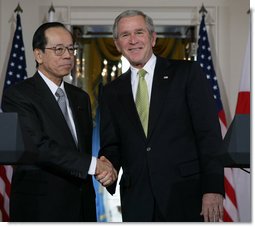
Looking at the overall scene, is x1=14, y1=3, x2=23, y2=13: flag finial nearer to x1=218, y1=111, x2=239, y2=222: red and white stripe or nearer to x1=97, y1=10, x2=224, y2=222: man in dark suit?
x1=218, y1=111, x2=239, y2=222: red and white stripe

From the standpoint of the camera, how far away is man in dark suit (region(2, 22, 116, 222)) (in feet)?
7.75

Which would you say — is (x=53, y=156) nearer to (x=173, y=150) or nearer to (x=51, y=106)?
(x=51, y=106)

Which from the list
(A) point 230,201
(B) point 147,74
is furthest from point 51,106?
(A) point 230,201

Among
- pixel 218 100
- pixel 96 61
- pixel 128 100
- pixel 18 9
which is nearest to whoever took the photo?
pixel 128 100

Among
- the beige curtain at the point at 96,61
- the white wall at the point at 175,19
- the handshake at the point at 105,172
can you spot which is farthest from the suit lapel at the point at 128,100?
the beige curtain at the point at 96,61

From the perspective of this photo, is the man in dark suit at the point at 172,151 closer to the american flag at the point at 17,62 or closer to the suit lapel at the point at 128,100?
the suit lapel at the point at 128,100

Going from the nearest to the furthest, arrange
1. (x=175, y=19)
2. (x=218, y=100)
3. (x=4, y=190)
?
(x=4, y=190), (x=218, y=100), (x=175, y=19)

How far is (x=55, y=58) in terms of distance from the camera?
255cm

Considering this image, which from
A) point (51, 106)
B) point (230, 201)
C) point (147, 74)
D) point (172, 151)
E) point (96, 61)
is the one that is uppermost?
point (96, 61)

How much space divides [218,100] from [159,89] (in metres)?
3.02

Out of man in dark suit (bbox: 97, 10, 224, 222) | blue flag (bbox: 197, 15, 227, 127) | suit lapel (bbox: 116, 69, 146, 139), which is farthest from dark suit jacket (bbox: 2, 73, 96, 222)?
blue flag (bbox: 197, 15, 227, 127)

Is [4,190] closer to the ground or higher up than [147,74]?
closer to the ground

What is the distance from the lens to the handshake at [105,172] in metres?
2.42

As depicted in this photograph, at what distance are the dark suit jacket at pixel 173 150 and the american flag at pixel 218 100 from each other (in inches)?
108
